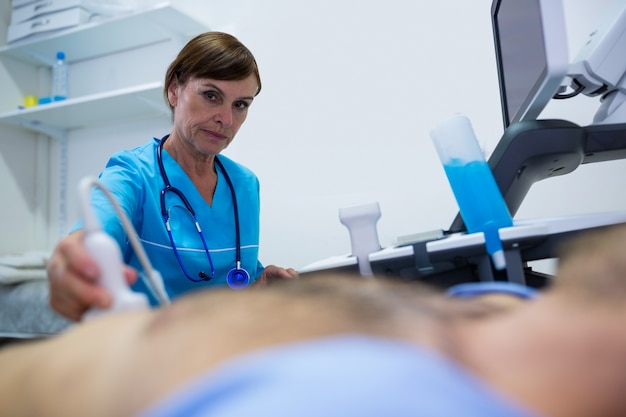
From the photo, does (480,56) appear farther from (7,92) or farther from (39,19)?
(7,92)

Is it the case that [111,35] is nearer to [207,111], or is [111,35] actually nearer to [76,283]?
[207,111]

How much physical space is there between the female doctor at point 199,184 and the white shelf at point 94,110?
27.2 inches

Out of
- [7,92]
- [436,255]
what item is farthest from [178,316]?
[7,92]

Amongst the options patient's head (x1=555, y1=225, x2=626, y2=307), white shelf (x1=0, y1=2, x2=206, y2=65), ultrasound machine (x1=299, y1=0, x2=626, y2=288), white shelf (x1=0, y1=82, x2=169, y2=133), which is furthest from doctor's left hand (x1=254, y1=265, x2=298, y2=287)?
white shelf (x1=0, y1=2, x2=206, y2=65)

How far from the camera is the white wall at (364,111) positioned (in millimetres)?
1736

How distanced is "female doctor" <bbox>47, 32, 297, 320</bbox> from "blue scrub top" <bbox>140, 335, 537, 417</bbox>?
865 mm

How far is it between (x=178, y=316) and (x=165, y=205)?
977 millimetres

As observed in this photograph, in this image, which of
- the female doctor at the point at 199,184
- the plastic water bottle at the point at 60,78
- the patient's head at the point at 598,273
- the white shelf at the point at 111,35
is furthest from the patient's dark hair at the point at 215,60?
the plastic water bottle at the point at 60,78

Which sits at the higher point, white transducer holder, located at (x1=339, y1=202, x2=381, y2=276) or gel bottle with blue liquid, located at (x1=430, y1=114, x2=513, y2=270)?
gel bottle with blue liquid, located at (x1=430, y1=114, x2=513, y2=270)

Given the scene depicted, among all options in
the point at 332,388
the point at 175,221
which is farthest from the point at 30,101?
the point at 332,388

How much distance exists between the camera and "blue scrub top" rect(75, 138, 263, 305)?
1.14m

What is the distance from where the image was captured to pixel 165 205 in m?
1.20

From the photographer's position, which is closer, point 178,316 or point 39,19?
point 178,316

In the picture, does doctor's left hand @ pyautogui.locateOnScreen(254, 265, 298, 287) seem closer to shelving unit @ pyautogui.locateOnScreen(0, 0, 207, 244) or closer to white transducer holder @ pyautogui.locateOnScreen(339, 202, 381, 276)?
white transducer holder @ pyautogui.locateOnScreen(339, 202, 381, 276)
